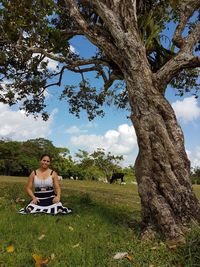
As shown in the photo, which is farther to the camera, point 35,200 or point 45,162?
point 45,162

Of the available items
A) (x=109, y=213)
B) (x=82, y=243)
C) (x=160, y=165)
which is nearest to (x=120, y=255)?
(x=82, y=243)

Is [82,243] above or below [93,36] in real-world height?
below

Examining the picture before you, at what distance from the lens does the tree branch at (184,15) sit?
438 inches

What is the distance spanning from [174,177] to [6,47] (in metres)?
9.40

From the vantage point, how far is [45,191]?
10.7m

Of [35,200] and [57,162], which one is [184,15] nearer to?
[35,200]

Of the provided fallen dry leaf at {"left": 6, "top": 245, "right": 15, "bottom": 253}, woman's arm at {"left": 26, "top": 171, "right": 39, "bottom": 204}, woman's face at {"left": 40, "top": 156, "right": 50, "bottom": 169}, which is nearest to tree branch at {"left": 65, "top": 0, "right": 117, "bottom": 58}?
woman's face at {"left": 40, "top": 156, "right": 50, "bottom": 169}

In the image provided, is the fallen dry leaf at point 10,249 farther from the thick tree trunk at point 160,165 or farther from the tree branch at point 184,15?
the tree branch at point 184,15

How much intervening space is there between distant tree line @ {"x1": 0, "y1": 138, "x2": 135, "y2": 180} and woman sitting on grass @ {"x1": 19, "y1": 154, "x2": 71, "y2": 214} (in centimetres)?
5278

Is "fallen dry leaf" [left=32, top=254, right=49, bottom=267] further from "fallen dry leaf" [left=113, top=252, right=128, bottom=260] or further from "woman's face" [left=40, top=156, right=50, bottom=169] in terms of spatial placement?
"woman's face" [left=40, top=156, right=50, bottom=169]

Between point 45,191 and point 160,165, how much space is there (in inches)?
131

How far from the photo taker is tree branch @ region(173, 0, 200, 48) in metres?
11.1

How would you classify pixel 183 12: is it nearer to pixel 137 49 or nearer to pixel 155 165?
pixel 137 49

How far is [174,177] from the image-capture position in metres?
9.05
